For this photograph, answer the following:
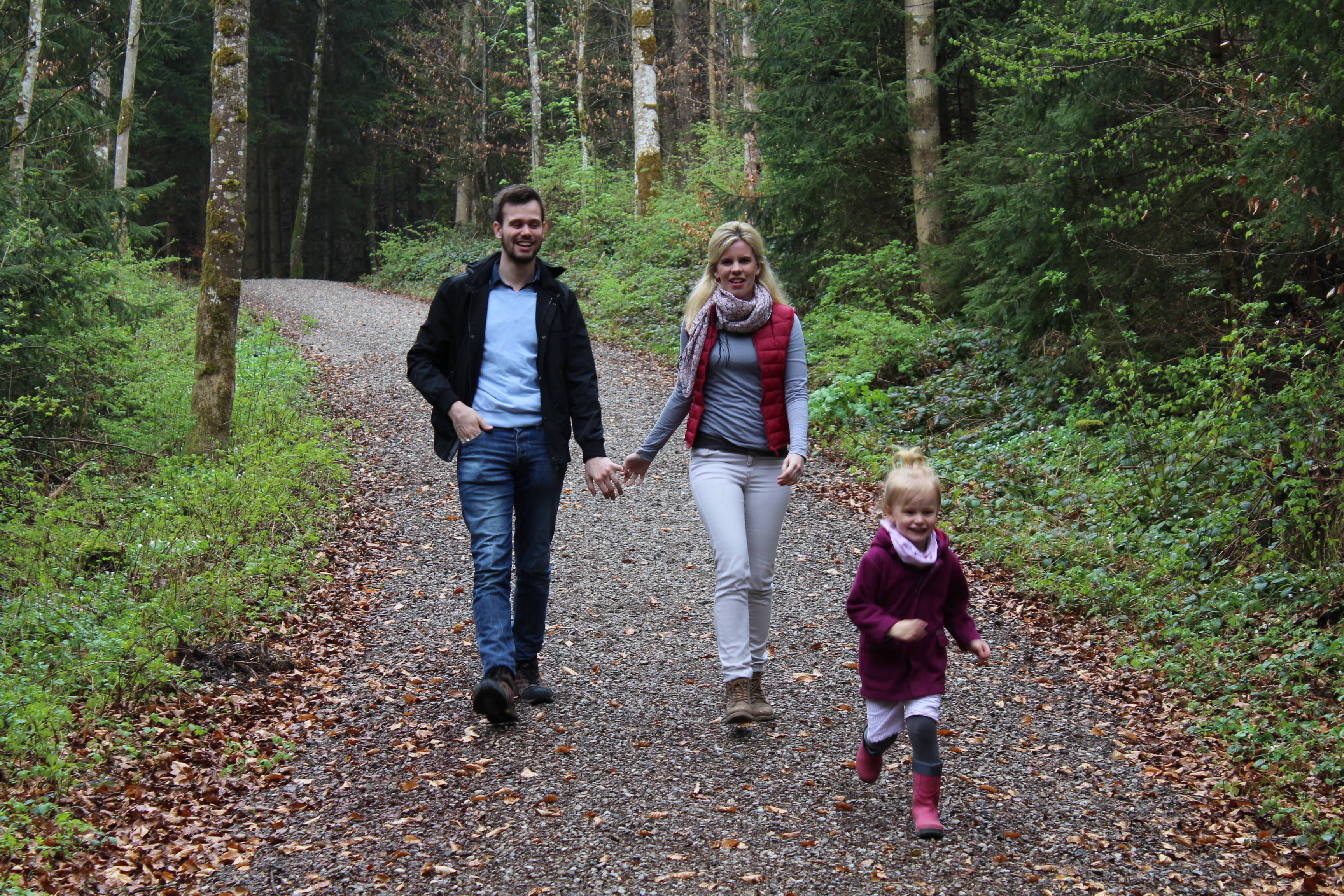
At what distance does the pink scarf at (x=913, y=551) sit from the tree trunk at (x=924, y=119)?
943 centimetres

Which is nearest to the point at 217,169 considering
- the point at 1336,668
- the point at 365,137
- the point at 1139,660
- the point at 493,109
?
the point at 1139,660

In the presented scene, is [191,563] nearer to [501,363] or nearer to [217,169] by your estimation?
[501,363]

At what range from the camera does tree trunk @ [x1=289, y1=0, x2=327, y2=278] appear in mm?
33312

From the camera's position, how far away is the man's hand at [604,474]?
464 cm

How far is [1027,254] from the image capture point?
916 centimetres

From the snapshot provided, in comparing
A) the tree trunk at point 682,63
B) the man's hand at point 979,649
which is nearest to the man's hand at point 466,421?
the man's hand at point 979,649

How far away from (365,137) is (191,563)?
3622 cm

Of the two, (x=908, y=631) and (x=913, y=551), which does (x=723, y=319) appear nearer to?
(x=913, y=551)

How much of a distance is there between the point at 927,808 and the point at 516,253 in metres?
2.98

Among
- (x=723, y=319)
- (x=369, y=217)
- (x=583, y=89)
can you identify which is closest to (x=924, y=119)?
(x=723, y=319)

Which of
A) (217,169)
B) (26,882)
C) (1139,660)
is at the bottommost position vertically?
(26,882)

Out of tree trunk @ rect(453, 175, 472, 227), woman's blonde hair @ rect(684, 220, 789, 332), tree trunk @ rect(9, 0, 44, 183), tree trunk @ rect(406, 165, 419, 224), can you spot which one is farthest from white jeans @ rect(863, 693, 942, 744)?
tree trunk @ rect(406, 165, 419, 224)

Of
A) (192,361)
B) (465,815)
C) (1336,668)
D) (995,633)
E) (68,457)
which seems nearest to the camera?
(465,815)

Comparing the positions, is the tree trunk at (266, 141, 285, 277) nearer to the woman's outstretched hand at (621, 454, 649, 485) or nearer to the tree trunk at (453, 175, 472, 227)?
the tree trunk at (453, 175, 472, 227)
